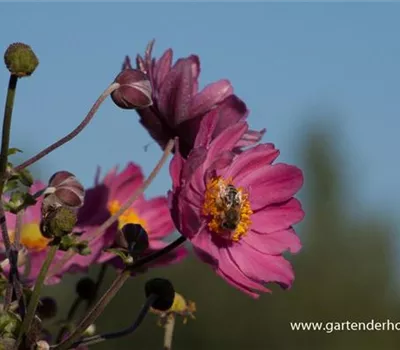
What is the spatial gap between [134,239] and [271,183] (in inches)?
10.5

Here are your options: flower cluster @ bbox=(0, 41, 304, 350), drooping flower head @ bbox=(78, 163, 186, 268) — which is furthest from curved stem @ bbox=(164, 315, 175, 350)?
drooping flower head @ bbox=(78, 163, 186, 268)

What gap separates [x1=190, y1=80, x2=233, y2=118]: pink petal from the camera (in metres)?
2.17

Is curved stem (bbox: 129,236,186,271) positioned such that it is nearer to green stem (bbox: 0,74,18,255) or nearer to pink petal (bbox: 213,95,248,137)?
green stem (bbox: 0,74,18,255)

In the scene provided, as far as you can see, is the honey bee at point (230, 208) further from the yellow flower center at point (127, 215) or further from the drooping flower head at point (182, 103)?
the yellow flower center at point (127, 215)

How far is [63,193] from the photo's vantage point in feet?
6.25

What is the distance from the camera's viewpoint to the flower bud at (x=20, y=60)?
1.82m

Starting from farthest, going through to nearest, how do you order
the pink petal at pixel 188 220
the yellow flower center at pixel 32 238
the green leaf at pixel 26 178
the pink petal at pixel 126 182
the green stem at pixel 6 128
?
the pink petal at pixel 126 182
the yellow flower center at pixel 32 238
the pink petal at pixel 188 220
the green leaf at pixel 26 178
the green stem at pixel 6 128

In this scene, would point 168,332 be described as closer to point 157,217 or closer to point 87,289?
point 87,289

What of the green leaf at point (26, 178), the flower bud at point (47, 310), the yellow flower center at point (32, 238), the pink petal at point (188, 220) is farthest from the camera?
the yellow flower center at point (32, 238)

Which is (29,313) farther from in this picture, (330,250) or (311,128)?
(311,128)

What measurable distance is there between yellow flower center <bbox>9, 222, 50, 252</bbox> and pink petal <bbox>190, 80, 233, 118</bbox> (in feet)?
1.46

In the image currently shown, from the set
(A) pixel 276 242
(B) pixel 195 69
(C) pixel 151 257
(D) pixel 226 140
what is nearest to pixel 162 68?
(B) pixel 195 69

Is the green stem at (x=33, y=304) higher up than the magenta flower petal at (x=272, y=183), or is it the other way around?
the magenta flower petal at (x=272, y=183)

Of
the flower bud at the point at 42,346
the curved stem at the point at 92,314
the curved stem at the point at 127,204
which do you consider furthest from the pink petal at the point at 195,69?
the flower bud at the point at 42,346
